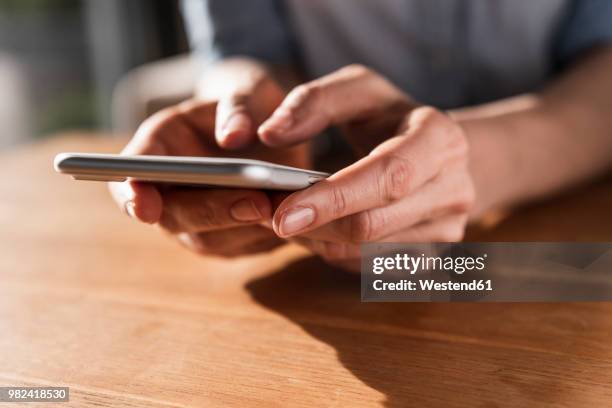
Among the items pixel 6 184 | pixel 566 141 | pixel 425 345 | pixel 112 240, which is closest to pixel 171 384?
pixel 425 345

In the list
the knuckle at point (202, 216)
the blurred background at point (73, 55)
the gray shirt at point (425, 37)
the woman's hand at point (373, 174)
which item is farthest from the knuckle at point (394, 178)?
the blurred background at point (73, 55)

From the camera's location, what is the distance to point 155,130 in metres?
0.50

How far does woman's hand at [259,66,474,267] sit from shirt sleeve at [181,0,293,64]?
15.6 inches

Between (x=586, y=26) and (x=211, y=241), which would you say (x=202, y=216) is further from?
(x=586, y=26)

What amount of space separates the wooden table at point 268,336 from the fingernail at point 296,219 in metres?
0.08

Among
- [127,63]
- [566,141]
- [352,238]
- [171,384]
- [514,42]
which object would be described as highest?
[127,63]

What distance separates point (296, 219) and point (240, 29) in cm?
57

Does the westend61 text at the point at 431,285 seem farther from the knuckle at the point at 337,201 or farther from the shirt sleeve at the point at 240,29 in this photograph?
the shirt sleeve at the point at 240,29

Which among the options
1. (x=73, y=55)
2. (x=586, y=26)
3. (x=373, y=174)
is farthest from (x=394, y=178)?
(x=73, y=55)

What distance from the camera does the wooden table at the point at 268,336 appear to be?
1.12 ft

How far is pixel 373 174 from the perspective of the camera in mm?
398

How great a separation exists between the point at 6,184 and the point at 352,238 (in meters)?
0.62

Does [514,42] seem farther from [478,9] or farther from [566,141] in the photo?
[566,141]

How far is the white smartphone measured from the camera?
0.98 feet
